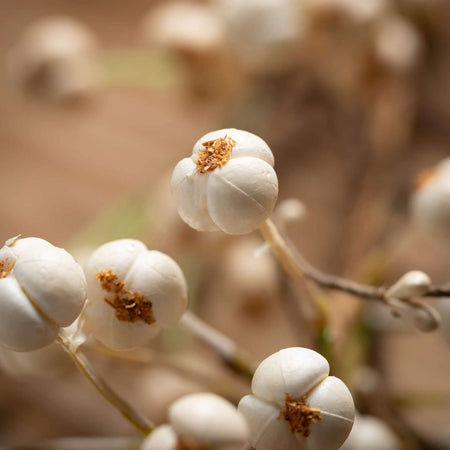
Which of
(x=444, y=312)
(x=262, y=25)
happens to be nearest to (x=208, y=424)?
(x=444, y=312)

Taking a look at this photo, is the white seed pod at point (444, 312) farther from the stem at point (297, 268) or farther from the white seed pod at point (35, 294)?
the white seed pod at point (35, 294)

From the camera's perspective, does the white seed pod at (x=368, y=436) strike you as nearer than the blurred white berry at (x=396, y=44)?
Yes

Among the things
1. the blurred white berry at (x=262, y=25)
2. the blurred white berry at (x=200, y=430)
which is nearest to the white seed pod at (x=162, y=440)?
the blurred white berry at (x=200, y=430)

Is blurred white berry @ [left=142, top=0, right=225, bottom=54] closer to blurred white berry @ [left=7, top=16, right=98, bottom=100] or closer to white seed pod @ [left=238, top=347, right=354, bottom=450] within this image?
blurred white berry @ [left=7, top=16, right=98, bottom=100]

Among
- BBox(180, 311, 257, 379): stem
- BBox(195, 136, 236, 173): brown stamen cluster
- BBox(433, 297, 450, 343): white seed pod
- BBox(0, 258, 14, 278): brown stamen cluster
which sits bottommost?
BBox(0, 258, 14, 278): brown stamen cluster

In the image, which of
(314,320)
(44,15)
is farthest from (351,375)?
(44,15)

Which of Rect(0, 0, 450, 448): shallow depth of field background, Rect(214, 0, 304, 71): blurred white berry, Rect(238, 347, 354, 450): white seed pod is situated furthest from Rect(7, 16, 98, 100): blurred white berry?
Rect(238, 347, 354, 450): white seed pod
